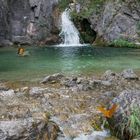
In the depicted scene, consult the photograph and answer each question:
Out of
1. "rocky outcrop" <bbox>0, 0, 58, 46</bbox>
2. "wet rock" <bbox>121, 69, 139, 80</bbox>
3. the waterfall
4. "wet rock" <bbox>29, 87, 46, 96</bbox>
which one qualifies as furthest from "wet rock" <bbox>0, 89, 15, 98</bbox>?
"rocky outcrop" <bbox>0, 0, 58, 46</bbox>

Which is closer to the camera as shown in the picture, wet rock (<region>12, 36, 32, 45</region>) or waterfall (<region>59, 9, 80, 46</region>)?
wet rock (<region>12, 36, 32, 45</region>)

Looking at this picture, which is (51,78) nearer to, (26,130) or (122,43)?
(26,130)

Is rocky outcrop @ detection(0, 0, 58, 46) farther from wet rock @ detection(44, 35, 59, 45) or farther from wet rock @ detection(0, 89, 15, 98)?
wet rock @ detection(0, 89, 15, 98)

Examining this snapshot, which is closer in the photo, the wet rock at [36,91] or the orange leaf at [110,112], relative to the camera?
the orange leaf at [110,112]

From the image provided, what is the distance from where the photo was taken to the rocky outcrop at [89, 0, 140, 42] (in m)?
34.8

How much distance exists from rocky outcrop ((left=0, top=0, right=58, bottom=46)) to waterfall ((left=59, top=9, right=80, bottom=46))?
3.48ft

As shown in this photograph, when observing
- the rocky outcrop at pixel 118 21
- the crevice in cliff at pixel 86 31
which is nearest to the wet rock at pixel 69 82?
the rocky outcrop at pixel 118 21

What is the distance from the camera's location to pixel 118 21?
35281mm

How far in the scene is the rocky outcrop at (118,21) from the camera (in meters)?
34.8

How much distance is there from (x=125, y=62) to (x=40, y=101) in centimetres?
1066

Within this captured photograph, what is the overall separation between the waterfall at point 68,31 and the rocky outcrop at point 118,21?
7.43 ft

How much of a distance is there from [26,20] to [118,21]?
981cm

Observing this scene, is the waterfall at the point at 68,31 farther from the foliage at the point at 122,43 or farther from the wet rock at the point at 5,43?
the wet rock at the point at 5,43

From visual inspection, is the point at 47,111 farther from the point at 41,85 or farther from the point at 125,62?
the point at 125,62
